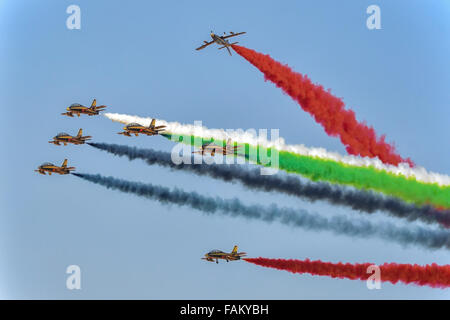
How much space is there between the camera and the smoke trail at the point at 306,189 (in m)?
61.3

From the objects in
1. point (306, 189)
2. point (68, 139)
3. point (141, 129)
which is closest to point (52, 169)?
point (68, 139)

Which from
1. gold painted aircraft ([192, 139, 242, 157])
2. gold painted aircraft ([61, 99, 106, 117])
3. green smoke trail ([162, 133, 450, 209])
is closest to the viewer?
green smoke trail ([162, 133, 450, 209])

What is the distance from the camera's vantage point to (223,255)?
68.6 metres

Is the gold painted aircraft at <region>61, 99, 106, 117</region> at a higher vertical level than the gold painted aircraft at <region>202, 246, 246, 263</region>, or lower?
higher

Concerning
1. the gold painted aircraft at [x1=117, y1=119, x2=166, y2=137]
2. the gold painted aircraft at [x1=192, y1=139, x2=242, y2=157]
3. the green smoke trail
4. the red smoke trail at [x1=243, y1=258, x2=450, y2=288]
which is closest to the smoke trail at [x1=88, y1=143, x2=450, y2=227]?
the green smoke trail

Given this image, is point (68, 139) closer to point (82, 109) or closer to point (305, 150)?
point (82, 109)

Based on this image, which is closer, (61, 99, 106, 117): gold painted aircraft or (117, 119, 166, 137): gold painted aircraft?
(117, 119, 166, 137): gold painted aircraft

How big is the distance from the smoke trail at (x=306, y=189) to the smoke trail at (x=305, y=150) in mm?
1906

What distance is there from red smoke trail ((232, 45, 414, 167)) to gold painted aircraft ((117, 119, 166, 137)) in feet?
29.2

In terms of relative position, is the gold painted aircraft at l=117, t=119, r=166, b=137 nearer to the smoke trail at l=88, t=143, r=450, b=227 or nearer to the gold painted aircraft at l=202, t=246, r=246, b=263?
the smoke trail at l=88, t=143, r=450, b=227

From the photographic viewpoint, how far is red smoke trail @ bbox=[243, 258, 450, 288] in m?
59.5

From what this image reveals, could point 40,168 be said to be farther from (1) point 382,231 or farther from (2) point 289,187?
(1) point 382,231

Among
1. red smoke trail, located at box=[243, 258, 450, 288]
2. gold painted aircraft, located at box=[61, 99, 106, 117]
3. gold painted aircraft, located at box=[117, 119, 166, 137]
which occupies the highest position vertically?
gold painted aircraft, located at box=[61, 99, 106, 117]
